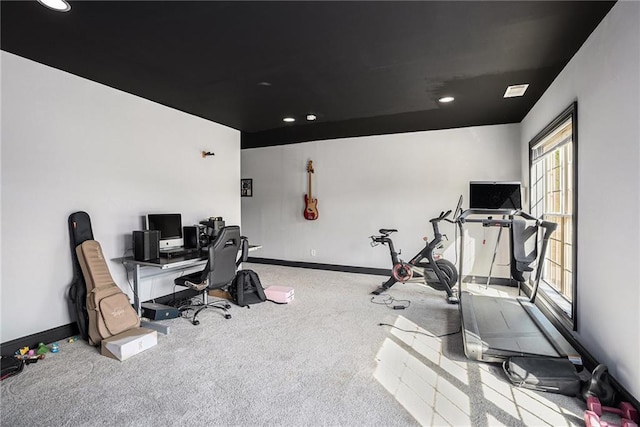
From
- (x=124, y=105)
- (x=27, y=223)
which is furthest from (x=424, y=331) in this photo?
(x=124, y=105)

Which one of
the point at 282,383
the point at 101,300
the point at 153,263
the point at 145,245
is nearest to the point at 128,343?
the point at 101,300

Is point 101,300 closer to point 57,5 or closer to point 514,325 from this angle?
point 57,5

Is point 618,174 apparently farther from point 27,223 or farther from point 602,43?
point 27,223

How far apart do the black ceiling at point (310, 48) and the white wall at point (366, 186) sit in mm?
1142

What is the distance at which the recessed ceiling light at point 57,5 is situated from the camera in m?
2.04

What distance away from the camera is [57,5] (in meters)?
2.08

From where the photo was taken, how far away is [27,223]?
283 centimetres

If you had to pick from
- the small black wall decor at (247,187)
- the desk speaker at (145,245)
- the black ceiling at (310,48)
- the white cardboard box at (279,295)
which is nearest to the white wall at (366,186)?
the small black wall decor at (247,187)

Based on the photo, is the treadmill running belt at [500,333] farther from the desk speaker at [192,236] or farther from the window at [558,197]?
the desk speaker at [192,236]

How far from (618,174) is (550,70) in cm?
149

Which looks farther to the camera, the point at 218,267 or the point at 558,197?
the point at 558,197

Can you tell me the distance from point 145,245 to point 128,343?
1.10m

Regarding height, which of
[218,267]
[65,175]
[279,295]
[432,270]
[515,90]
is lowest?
[279,295]

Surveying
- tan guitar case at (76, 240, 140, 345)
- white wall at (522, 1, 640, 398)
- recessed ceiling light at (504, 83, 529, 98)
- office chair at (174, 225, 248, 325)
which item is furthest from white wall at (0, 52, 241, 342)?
white wall at (522, 1, 640, 398)
